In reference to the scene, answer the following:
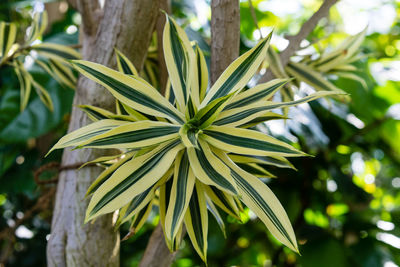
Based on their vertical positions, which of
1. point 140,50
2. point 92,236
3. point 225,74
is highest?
point 140,50

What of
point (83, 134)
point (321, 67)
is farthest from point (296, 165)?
point (83, 134)

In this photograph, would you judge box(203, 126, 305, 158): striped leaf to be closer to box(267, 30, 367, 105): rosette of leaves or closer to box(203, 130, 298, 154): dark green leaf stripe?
box(203, 130, 298, 154): dark green leaf stripe

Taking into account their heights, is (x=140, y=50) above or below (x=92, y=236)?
above

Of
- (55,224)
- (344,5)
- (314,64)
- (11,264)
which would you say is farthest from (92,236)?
(344,5)

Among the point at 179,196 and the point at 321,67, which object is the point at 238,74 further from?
the point at 321,67

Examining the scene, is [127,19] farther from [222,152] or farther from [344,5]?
[344,5]

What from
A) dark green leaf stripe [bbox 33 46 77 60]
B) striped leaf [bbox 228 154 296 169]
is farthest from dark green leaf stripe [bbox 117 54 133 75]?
dark green leaf stripe [bbox 33 46 77 60]

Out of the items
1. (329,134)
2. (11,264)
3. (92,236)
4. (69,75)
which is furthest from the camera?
(11,264)
